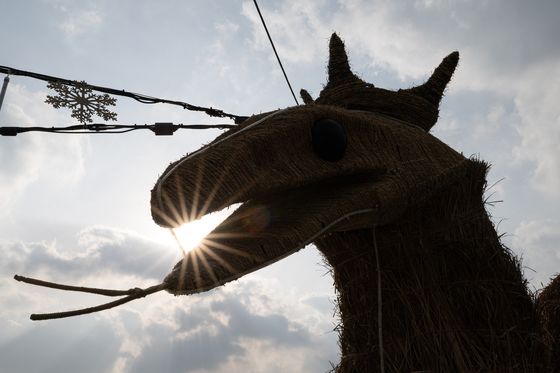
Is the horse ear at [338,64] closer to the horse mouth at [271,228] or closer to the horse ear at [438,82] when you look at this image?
the horse ear at [438,82]

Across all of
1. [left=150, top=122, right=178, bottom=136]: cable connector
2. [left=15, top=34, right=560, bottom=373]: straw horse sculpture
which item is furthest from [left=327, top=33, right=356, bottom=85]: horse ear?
[left=150, top=122, right=178, bottom=136]: cable connector

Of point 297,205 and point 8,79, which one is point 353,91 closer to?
point 297,205

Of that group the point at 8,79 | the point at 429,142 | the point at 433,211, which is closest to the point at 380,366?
the point at 433,211

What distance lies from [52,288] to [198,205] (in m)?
0.38

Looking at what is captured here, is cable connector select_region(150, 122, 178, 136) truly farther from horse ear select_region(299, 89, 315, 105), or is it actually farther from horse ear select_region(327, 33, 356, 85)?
horse ear select_region(327, 33, 356, 85)

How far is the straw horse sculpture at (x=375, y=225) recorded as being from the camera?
1.19 meters

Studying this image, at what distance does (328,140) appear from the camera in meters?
1.42

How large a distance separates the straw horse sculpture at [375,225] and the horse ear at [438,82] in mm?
104

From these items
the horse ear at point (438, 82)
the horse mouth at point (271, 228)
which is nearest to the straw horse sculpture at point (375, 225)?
the horse mouth at point (271, 228)

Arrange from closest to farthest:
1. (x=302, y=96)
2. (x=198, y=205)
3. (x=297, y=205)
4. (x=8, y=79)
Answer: (x=198, y=205)
(x=297, y=205)
(x=302, y=96)
(x=8, y=79)

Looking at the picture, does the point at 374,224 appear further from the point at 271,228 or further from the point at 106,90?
the point at 106,90

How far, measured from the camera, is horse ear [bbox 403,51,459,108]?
82.4 inches

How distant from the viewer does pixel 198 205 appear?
1.12 metres

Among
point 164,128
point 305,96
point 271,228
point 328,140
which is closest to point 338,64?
point 305,96
